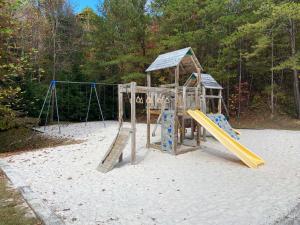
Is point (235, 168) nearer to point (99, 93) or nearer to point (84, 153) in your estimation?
point (84, 153)

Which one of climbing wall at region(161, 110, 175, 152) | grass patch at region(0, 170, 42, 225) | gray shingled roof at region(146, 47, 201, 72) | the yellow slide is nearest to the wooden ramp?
climbing wall at region(161, 110, 175, 152)

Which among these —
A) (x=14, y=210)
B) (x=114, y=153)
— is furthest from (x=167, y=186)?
(x=14, y=210)

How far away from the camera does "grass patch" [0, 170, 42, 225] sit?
313 centimetres

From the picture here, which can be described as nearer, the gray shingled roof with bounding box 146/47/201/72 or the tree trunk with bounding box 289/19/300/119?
the gray shingled roof with bounding box 146/47/201/72

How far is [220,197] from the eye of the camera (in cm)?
401

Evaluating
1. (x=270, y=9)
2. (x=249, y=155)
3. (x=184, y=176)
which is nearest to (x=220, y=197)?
(x=184, y=176)

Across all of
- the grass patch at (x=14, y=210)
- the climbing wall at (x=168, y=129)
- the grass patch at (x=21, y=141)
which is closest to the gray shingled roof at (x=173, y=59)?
the climbing wall at (x=168, y=129)

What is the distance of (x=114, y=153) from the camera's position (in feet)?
19.8

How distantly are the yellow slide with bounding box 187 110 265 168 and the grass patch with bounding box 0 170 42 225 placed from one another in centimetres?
461

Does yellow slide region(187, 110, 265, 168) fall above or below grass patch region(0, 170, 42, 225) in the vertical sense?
above

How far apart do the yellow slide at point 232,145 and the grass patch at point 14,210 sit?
4.61 m

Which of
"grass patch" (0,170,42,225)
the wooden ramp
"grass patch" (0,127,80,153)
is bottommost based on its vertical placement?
"grass patch" (0,127,80,153)

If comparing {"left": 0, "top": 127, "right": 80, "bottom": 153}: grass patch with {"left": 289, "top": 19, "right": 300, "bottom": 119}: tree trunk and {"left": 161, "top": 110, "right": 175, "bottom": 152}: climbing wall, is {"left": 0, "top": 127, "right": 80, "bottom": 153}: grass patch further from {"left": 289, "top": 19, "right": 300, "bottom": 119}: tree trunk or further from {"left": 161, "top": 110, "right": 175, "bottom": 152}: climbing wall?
{"left": 289, "top": 19, "right": 300, "bottom": 119}: tree trunk

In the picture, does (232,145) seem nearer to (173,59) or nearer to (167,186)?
(167,186)
